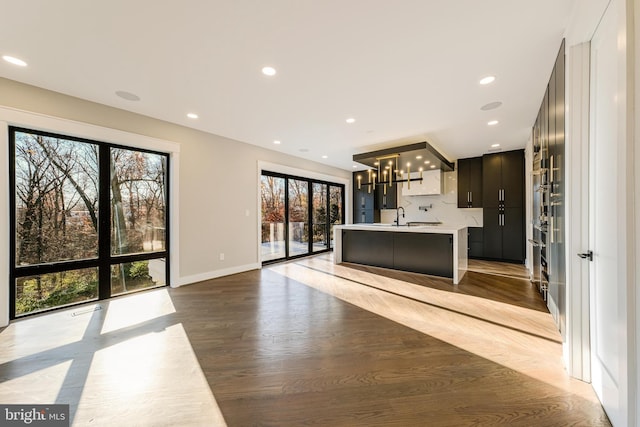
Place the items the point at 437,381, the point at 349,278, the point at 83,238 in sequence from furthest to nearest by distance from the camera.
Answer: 1. the point at 349,278
2. the point at 83,238
3. the point at 437,381

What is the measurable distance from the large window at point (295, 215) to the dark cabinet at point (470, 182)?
11.2 ft

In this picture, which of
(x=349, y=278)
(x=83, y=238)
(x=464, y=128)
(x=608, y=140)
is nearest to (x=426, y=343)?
(x=608, y=140)

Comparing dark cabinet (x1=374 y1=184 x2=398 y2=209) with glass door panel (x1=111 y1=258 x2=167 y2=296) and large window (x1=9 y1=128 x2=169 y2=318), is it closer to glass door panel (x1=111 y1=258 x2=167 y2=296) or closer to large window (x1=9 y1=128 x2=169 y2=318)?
large window (x1=9 y1=128 x2=169 y2=318)

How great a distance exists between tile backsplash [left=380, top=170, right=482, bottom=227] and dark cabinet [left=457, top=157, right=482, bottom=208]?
0.69ft

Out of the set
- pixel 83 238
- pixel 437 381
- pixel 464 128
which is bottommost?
pixel 437 381

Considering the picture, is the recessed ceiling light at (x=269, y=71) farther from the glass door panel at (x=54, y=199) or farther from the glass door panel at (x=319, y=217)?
the glass door panel at (x=319, y=217)

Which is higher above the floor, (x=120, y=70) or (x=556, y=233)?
(x=120, y=70)

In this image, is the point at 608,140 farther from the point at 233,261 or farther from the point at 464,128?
the point at 233,261

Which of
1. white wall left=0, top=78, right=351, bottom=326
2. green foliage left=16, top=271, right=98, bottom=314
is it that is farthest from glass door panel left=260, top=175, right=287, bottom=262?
green foliage left=16, top=271, right=98, bottom=314

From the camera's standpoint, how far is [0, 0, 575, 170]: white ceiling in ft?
5.78

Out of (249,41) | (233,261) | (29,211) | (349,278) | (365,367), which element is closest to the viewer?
(365,367)

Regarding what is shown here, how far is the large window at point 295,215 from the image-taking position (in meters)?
5.70

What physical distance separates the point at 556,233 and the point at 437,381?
171cm

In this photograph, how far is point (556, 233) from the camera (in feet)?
7.31
